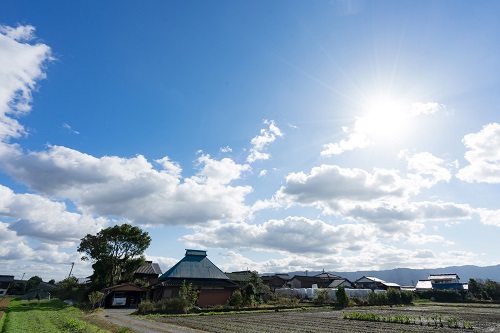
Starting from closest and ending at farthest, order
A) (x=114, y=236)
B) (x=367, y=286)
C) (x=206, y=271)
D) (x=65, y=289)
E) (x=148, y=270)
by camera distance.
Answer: (x=114, y=236), (x=206, y=271), (x=148, y=270), (x=65, y=289), (x=367, y=286)

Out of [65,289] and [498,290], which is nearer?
[498,290]

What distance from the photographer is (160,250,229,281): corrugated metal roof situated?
134 feet

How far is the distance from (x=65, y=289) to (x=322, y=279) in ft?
185

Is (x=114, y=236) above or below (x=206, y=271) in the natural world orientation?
above

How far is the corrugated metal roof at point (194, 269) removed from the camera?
4085cm

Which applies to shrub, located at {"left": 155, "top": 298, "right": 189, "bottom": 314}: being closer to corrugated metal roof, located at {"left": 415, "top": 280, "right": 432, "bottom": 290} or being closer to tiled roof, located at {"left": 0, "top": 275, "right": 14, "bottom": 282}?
corrugated metal roof, located at {"left": 415, "top": 280, "right": 432, "bottom": 290}

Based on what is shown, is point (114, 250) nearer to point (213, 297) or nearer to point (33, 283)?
point (213, 297)

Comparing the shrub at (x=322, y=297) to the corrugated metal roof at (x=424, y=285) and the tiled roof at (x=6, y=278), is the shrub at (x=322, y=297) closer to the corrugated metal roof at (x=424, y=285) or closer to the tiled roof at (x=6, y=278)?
the corrugated metal roof at (x=424, y=285)

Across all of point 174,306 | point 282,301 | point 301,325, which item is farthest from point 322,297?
point 301,325

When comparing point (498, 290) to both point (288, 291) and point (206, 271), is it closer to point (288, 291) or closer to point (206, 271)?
point (288, 291)

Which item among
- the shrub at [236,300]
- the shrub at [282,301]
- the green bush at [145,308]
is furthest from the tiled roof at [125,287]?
the shrub at [282,301]

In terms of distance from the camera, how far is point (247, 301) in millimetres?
37531

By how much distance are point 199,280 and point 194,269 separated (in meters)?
2.17

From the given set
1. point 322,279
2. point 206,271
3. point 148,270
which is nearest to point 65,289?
point 148,270
